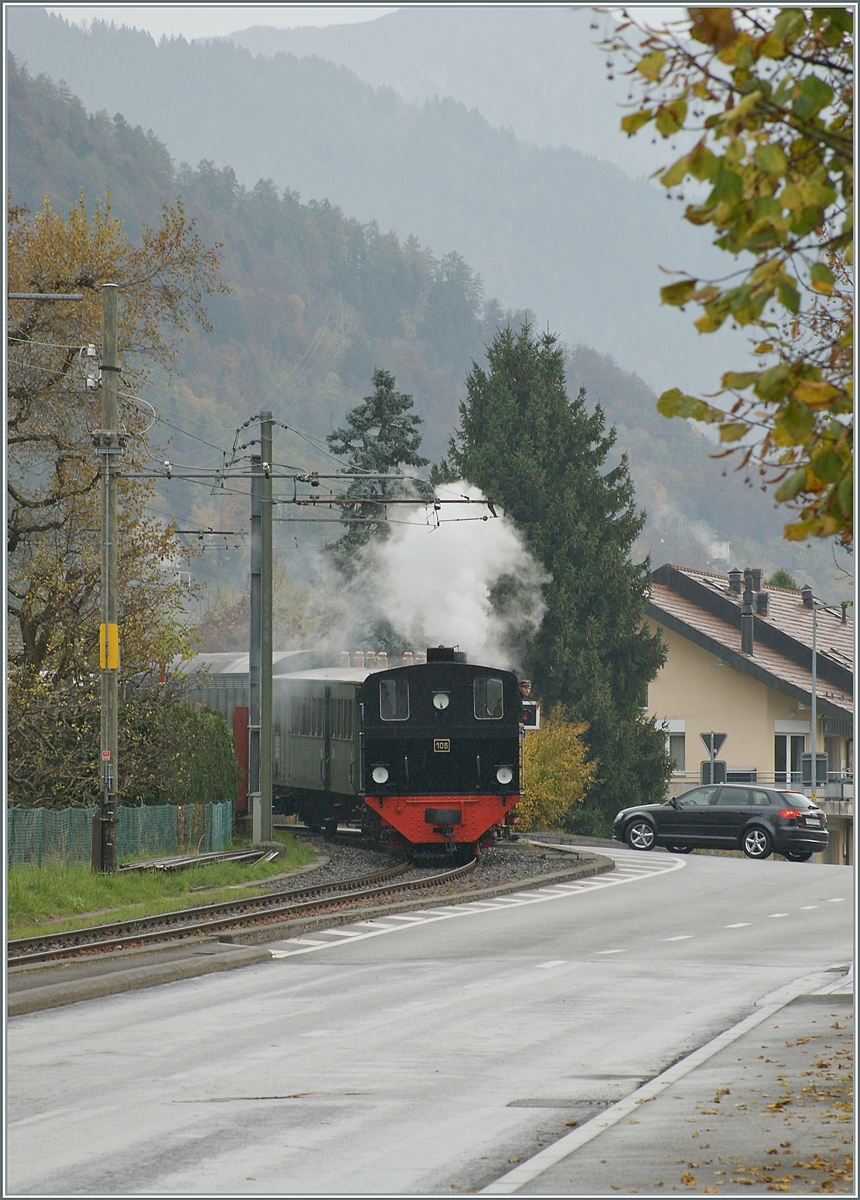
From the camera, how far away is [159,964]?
55.1ft

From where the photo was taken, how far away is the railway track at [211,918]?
1817cm

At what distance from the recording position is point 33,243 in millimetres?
29375

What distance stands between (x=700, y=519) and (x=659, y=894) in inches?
5109

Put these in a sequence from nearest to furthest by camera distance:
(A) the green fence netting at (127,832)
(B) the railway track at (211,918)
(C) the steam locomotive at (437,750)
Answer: (B) the railway track at (211,918), (A) the green fence netting at (127,832), (C) the steam locomotive at (437,750)

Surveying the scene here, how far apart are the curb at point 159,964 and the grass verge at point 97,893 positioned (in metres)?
2.08

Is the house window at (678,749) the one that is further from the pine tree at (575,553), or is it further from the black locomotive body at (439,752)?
the black locomotive body at (439,752)

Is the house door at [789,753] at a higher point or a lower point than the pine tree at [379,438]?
lower

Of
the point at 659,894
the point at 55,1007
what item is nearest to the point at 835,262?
the point at 55,1007

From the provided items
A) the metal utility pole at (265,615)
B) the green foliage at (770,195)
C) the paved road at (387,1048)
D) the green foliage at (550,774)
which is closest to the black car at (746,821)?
the green foliage at (550,774)

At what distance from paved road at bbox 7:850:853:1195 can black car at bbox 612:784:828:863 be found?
10.6 meters

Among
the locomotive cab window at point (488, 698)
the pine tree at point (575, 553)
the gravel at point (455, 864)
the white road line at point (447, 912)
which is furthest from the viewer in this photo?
the pine tree at point (575, 553)

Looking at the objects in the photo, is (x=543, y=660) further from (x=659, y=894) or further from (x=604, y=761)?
(x=659, y=894)

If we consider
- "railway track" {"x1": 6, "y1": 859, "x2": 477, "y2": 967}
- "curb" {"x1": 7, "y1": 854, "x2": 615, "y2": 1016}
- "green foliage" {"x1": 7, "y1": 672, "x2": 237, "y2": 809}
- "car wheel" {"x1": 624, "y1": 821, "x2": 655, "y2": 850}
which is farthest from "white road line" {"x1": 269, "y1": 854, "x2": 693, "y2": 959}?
"green foliage" {"x1": 7, "y1": 672, "x2": 237, "y2": 809}

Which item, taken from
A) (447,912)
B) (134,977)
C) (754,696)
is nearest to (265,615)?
(447,912)
